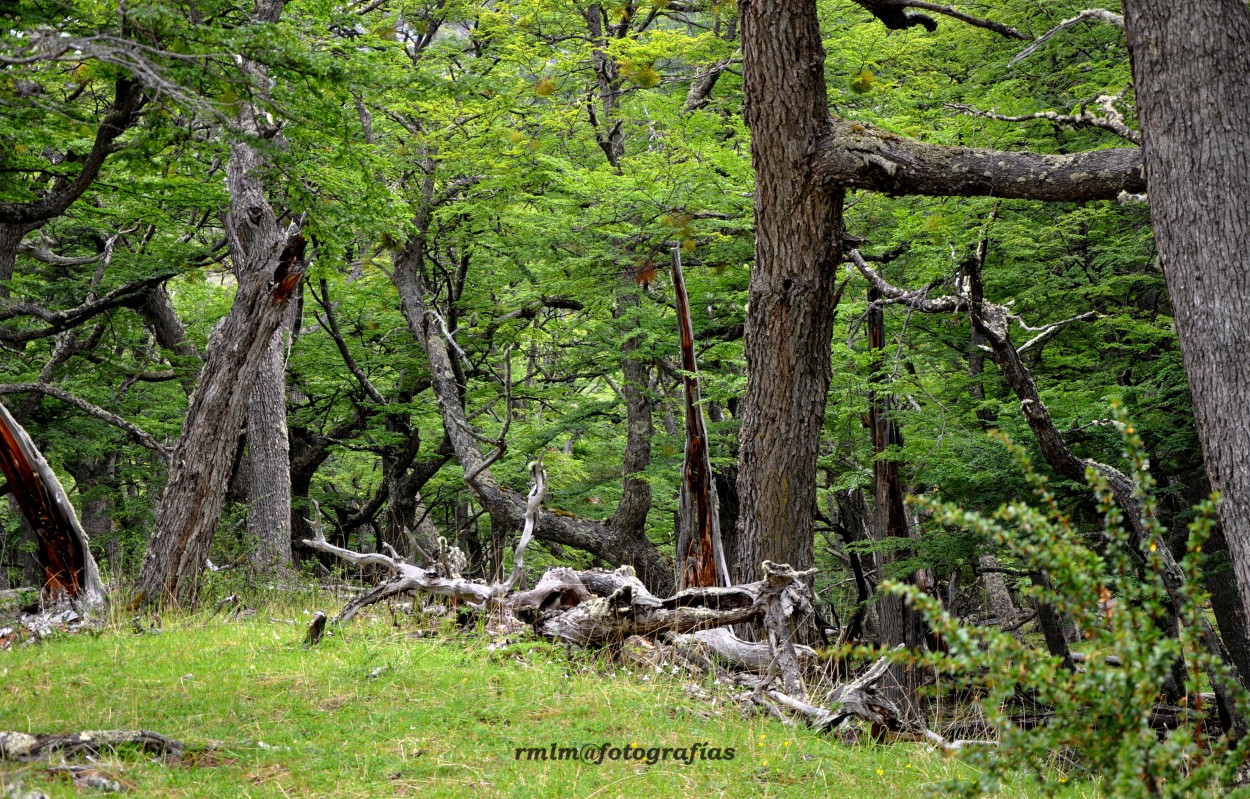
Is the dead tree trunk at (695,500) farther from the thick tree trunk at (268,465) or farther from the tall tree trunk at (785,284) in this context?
the thick tree trunk at (268,465)

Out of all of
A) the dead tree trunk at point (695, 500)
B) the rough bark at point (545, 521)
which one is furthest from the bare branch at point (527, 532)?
the rough bark at point (545, 521)

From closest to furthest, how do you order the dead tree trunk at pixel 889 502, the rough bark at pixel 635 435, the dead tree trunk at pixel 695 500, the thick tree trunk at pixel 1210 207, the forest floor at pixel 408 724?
the forest floor at pixel 408 724
the thick tree trunk at pixel 1210 207
the dead tree trunk at pixel 695 500
the dead tree trunk at pixel 889 502
the rough bark at pixel 635 435

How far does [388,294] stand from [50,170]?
9099 millimetres

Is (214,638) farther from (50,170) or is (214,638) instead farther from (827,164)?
(827,164)

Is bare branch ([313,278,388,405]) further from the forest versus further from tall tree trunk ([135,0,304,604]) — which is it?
tall tree trunk ([135,0,304,604])

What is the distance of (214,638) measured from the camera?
7.71 m

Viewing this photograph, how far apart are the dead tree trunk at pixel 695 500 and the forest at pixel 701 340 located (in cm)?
5

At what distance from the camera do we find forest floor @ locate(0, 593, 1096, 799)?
14.8ft

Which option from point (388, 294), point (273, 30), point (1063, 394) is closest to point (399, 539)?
point (388, 294)

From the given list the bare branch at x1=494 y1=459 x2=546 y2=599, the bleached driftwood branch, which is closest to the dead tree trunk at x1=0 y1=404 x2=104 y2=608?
the bleached driftwood branch

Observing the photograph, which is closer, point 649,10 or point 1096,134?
point 1096,134

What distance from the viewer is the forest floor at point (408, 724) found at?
177 inches

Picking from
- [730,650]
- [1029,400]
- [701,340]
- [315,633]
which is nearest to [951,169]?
[1029,400]

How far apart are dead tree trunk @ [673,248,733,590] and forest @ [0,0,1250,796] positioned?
0.05 metres
